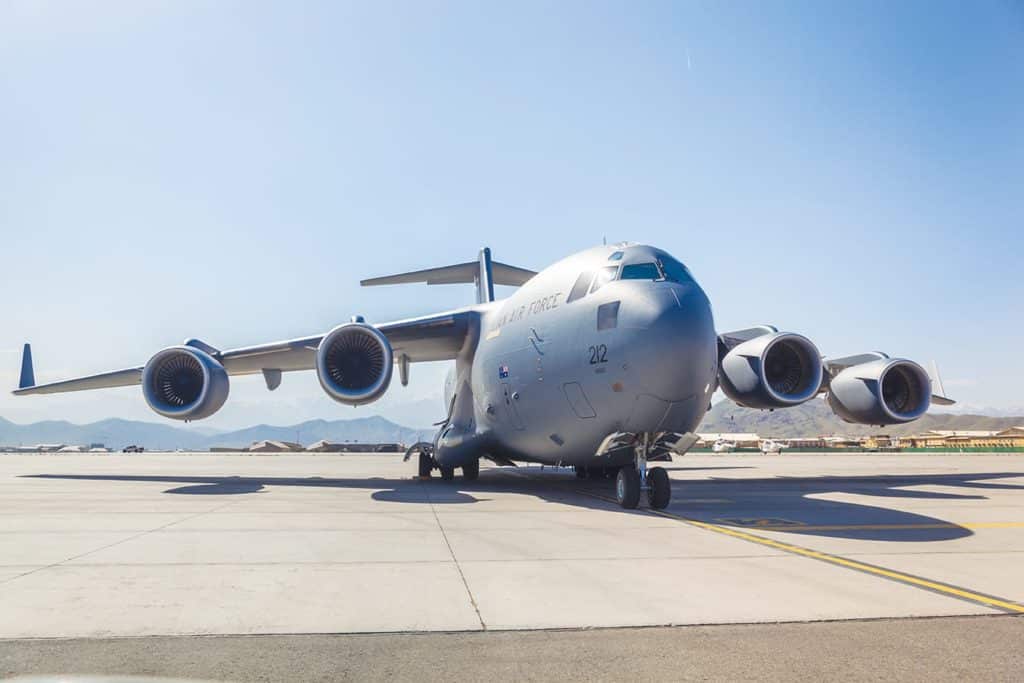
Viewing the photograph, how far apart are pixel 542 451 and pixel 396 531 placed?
6.11 m

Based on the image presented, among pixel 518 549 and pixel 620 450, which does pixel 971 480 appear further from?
pixel 518 549

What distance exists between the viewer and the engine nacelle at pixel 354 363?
14914 millimetres

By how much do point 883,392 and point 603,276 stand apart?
9.39 meters

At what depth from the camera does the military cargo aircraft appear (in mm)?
10789

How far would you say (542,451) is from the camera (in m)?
14.4

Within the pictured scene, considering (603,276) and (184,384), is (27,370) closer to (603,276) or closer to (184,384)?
(184,384)

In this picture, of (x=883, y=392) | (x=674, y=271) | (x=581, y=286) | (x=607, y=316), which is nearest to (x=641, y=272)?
(x=674, y=271)

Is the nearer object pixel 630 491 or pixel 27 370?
pixel 630 491

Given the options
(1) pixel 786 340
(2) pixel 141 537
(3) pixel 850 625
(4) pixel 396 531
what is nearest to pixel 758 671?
(3) pixel 850 625

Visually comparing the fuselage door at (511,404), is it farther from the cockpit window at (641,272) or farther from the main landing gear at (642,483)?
the cockpit window at (641,272)

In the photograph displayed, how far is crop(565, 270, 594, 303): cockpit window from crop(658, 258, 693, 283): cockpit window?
1.29 meters

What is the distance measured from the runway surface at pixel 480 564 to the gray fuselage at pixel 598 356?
1.53 meters

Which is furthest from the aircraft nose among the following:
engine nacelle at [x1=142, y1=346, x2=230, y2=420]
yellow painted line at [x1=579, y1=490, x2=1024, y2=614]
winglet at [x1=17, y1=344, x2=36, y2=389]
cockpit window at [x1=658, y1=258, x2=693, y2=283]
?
winglet at [x1=17, y1=344, x2=36, y2=389]

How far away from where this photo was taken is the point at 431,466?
1973 cm
